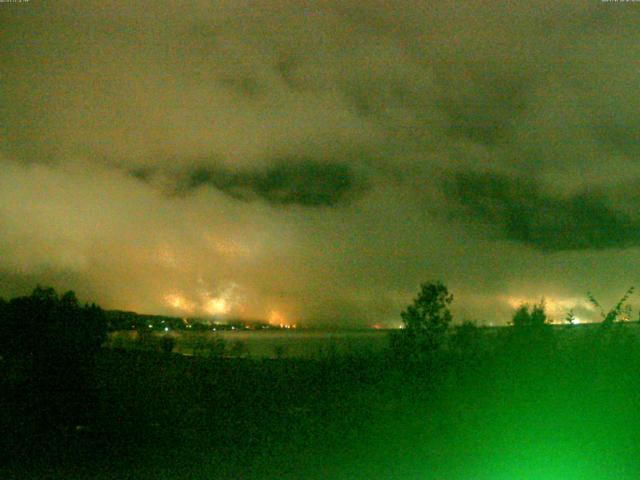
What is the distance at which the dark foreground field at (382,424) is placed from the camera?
11102 millimetres

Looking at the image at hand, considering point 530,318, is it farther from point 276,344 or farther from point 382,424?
point 276,344

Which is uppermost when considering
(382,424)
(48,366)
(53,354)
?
(53,354)

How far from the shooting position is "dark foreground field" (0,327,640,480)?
11.1 m

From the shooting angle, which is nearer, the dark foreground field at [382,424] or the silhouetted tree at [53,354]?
the dark foreground field at [382,424]

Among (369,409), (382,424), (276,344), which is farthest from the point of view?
(276,344)

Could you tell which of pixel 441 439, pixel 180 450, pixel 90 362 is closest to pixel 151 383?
pixel 90 362

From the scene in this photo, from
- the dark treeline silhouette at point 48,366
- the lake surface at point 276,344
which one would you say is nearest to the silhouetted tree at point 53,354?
the dark treeline silhouette at point 48,366

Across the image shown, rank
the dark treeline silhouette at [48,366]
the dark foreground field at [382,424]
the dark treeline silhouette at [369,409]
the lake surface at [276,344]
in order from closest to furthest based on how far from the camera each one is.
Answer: the dark foreground field at [382,424], the dark treeline silhouette at [369,409], the dark treeline silhouette at [48,366], the lake surface at [276,344]

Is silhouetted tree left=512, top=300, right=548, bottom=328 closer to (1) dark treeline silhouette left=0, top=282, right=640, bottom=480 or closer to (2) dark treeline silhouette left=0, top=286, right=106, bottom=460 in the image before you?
(1) dark treeline silhouette left=0, top=282, right=640, bottom=480

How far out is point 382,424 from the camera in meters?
14.0

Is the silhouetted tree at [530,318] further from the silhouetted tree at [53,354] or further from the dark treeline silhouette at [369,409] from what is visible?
the silhouetted tree at [53,354]

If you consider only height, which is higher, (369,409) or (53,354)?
(53,354)

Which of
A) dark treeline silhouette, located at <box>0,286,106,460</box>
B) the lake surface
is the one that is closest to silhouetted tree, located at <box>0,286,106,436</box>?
dark treeline silhouette, located at <box>0,286,106,460</box>

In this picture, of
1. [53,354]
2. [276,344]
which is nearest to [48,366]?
[53,354]
